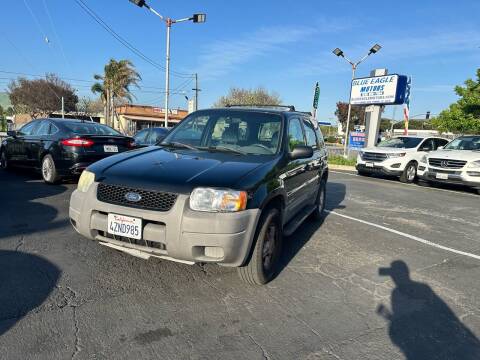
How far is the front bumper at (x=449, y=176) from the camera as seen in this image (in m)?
10.4

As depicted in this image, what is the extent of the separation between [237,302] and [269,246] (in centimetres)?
66

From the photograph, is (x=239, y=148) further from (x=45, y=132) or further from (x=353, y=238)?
(x=45, y=132)

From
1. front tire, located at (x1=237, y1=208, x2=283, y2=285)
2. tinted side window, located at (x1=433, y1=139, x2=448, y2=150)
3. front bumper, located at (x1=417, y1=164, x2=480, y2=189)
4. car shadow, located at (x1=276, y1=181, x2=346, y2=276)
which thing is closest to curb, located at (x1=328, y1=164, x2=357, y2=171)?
tinted side window, located at (x1=433, y1=139, x2=448, y2=150)

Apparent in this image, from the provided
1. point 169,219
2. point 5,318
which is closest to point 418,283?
point 169,219

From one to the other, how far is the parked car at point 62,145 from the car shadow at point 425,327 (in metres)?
6.11

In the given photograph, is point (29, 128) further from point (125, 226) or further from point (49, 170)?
point (125, 226)

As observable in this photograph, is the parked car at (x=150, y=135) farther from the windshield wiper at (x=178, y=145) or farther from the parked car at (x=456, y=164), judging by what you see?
the parked car at (x=456, y=164)

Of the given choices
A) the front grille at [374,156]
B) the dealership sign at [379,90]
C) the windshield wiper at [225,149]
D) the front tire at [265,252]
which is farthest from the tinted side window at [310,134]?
the dealership sign at [379,90]

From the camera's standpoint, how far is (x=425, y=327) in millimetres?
3031

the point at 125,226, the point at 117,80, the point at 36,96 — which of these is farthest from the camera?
the point at 36,96

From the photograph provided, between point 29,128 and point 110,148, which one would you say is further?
point 29,128

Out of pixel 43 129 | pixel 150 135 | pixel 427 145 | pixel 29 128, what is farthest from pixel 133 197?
pixel 427 145

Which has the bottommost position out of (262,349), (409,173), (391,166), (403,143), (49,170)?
(262,349)

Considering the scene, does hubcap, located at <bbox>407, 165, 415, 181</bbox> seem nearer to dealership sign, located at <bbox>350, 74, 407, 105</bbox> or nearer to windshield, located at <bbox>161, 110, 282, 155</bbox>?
dealership sign, located at <bbox>350, 74, 407, 105</bbox>
